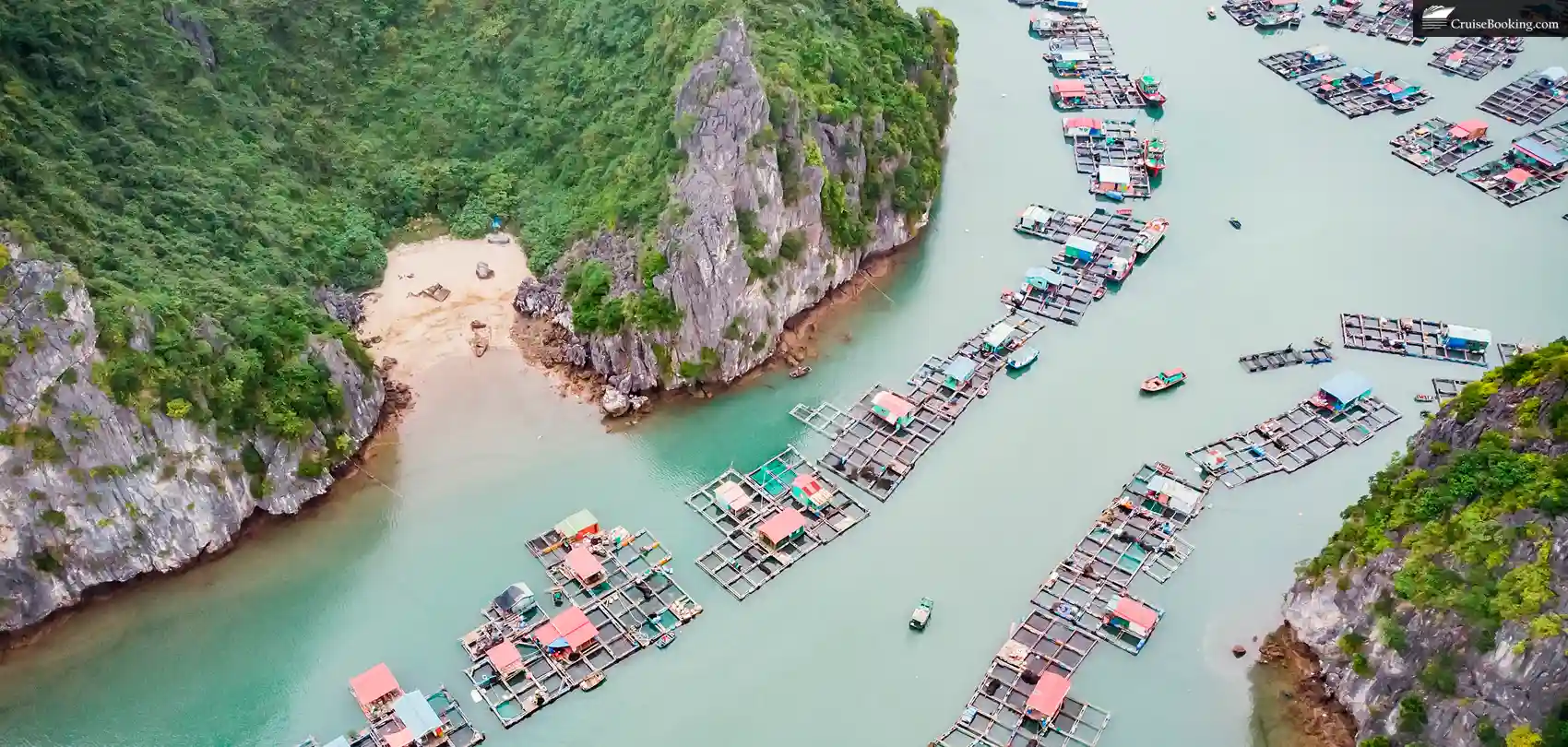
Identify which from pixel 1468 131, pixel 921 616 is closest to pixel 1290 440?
pixel 921 616

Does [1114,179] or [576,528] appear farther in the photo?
[1114,179]

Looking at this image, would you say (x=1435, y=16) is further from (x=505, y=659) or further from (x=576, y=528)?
(x=505, y=659)

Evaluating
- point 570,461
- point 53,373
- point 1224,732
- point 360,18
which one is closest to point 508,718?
point 570,461

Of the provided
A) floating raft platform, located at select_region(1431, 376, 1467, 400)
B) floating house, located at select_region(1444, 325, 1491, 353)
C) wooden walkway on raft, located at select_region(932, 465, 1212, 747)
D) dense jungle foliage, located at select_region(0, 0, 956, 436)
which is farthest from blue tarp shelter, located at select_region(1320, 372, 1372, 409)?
dense jungle foliage, located at select_region(0, 0, 956, 436)

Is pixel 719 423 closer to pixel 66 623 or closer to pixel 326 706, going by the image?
pixel 326 706

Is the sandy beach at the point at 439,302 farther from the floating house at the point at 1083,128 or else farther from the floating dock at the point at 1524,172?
the floating dock at the point at 1524,172
